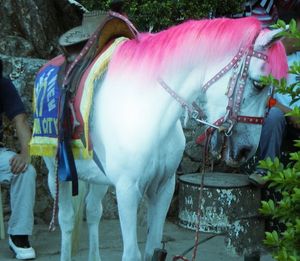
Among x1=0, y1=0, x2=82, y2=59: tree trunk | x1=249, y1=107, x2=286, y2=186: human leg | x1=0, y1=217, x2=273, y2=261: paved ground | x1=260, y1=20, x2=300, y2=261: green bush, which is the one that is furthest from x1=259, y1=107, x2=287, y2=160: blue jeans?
x1=0, y1=0, x2=82, y2=59: tree trunk

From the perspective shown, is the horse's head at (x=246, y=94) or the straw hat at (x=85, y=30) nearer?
the horse's head at (x=246, y=94)

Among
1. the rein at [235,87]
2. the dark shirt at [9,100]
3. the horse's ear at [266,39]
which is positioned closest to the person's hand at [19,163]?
the dark shirt at [9,100]

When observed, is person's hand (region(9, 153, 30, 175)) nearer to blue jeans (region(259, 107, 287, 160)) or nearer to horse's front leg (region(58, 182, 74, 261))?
horse's front leg (region(58, 182, 74, 261))

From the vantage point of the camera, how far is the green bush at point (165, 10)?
18.7ft

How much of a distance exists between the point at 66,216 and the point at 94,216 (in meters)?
0.20

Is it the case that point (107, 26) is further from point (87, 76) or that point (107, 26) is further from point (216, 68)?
point (216, 68)

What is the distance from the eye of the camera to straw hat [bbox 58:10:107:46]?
3512mm

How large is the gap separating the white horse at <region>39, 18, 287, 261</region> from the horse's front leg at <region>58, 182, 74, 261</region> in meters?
0.79

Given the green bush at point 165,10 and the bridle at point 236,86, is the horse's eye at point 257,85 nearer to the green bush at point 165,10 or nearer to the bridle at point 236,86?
the bridle at point 236,86

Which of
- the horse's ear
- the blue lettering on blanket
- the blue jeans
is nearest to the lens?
the horse's ear

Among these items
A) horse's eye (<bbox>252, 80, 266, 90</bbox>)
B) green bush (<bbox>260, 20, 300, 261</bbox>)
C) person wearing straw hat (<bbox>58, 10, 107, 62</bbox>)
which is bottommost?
green bush (<bbox>260, 20, 300, 261</bbox>)

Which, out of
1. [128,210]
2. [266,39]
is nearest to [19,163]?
[128,210]

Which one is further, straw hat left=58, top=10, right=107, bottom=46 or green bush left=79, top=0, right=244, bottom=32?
green bush left=79, top=0, right=244, bottom=32

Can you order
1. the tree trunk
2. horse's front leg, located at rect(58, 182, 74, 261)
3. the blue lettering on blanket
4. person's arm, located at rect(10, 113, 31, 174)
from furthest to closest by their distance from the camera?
the tree trunk, person's arm, located at rect(10, 113, 31, 174), horse's front leg, located at rect(58, 182, 74, 261), the blue lettering on blanket
